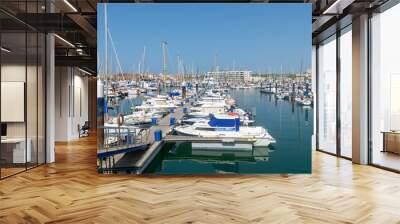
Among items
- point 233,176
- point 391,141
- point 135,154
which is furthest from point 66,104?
point 391,141

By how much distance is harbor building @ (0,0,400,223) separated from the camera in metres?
4.39

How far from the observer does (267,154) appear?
652cm

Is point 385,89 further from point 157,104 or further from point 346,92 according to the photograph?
point 157,104

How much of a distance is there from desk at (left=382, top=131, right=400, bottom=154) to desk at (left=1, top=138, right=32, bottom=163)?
6.61 meters

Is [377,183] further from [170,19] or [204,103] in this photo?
[170,19]

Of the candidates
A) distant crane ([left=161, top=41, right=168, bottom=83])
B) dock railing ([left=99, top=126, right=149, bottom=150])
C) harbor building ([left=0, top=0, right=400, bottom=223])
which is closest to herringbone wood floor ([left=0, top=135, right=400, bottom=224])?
harbor building ([left=0, top=0, right=400, bottom=223])

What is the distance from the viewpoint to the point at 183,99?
6.68 meters

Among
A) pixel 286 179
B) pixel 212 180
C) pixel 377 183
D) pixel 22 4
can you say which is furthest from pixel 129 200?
pixel 22 4

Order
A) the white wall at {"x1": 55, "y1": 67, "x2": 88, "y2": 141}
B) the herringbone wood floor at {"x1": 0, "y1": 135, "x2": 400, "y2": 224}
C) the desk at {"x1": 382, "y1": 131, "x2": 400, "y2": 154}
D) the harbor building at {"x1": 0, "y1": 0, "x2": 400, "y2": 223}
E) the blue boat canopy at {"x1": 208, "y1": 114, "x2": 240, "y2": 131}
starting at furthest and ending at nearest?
the white wall at {"x1": 55, "y1": 67, "x2": 88, "y2": 141} → the desk at {"x1": 382, "y1": 131, "x2": 400, "y2": 154} → the blue boat canopy at {"x1": 208, "y1": 114, "x2": 240, "y2": 131} → the harbor building at {"x1": 0, "y1": 0, "x2": 400, "y2": 223} → the herringbone wood floor at {"x1": 0, "y1": 135, "x2": 400, "y2": 224}

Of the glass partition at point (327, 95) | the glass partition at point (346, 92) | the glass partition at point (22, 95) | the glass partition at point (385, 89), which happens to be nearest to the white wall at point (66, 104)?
the glass partition at point (22, 95)

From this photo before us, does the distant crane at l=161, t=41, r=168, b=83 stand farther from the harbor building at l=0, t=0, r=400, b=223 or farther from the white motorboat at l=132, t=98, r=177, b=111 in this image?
the harbor building at l=0, t=0, r=400, b=223

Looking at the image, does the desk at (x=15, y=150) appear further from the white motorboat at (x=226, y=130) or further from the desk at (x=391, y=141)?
the desk at (x=391, y=141)

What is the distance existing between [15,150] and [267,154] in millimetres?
4306

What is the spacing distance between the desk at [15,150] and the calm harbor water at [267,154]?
2327 mm
